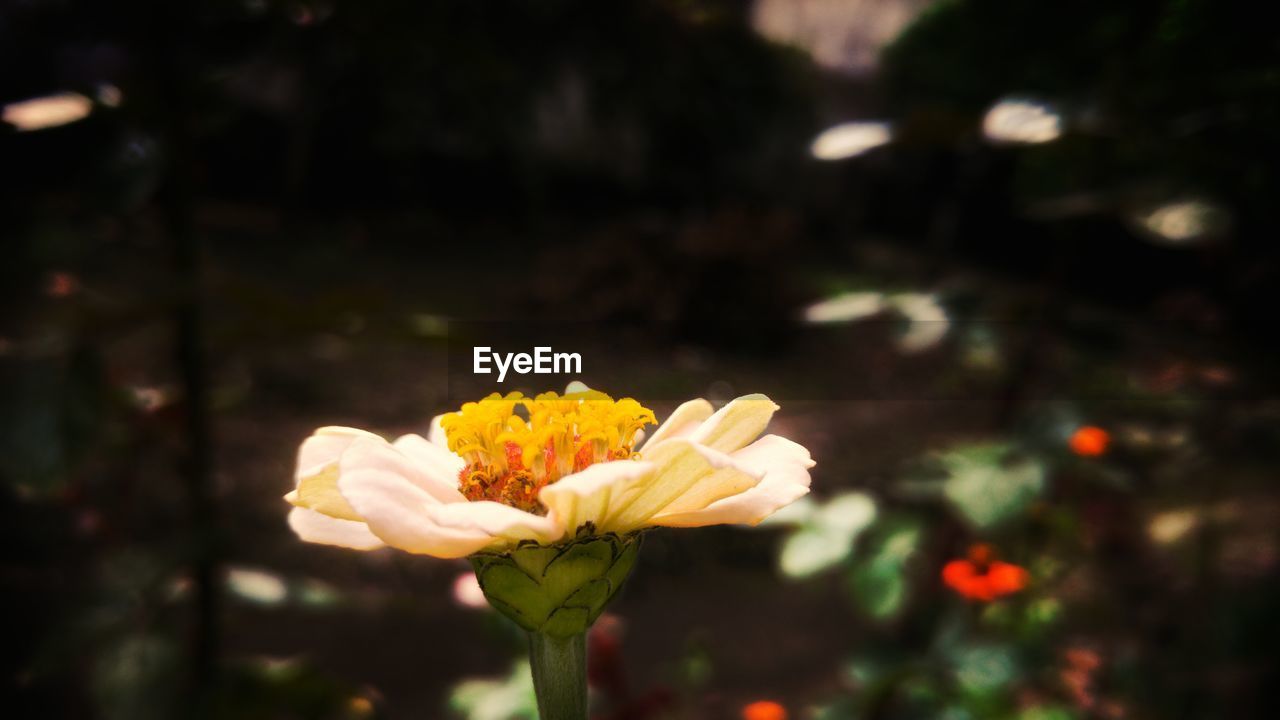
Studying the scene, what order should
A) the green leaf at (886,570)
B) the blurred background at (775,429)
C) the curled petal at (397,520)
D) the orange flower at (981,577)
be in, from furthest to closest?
1. the orange flower at (981,577)
2. the green leaf at (886,570)
3. the blurred background at (775,429)
4. the curled petal at (397,520)

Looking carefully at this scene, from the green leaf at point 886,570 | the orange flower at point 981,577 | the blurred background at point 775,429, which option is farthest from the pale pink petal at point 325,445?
the orange flower at point 981,577

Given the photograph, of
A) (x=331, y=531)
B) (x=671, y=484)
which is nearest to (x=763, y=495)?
(x=671, y=484)

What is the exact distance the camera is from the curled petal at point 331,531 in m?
0.26

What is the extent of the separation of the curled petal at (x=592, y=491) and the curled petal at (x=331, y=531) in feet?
0.18

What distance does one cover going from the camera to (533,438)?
0.95ft

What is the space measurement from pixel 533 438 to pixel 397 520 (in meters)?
0.07

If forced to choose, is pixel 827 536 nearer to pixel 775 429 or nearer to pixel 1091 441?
pixel 1091 441

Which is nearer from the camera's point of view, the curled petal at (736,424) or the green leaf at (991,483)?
the curled petal at (736,424)

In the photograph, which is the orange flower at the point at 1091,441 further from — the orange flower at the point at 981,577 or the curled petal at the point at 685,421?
the curled petal at the point at 685,421

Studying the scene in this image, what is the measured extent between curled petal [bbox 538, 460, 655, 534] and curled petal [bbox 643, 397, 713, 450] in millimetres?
50

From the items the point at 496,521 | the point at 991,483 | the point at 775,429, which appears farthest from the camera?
the point at 775,429

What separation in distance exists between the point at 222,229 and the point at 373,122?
2.41ft

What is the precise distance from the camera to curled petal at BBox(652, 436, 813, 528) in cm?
25

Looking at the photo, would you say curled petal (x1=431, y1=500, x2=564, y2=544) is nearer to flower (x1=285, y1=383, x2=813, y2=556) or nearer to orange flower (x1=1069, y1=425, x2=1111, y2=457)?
flower (x1=285, y1=383, x2=813, y2=556)
